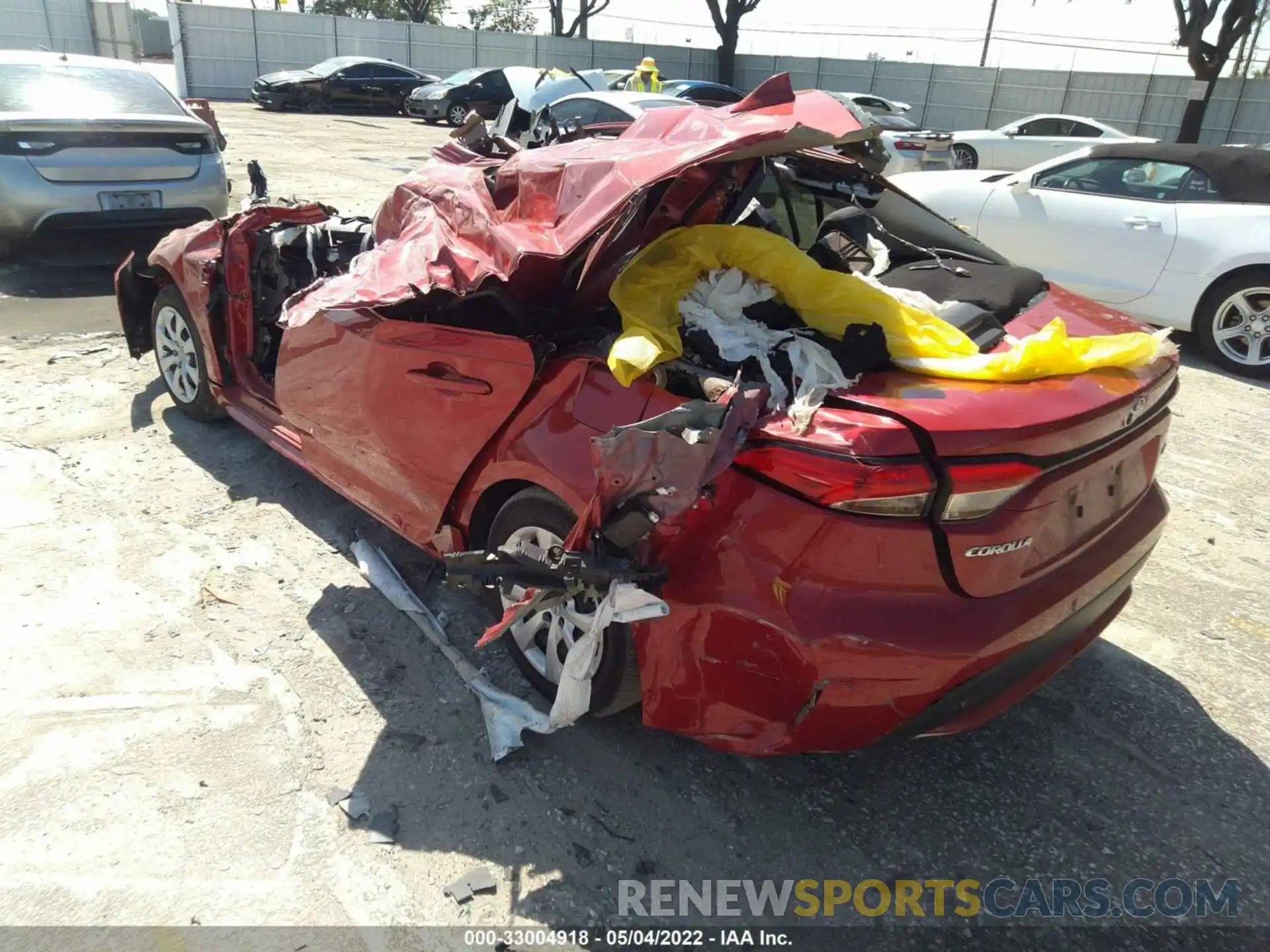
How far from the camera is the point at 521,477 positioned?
2.70 meters

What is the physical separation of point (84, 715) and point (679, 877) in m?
1.94

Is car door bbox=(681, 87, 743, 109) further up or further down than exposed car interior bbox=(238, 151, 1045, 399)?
further up

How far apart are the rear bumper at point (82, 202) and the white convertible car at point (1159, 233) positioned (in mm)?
6093

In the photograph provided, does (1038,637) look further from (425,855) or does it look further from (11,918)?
(11,918)

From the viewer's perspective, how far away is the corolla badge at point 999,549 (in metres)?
2.08

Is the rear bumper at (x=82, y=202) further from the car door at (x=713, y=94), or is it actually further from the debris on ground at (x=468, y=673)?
→ the car door at (x=713, y=94)

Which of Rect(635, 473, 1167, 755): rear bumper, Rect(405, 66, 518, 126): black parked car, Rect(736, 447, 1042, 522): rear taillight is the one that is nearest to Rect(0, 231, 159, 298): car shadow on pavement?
Rect(635, 473, 1167, 755): rear bumper

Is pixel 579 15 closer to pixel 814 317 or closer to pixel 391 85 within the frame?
pixel 391 85

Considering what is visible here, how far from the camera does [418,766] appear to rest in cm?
264

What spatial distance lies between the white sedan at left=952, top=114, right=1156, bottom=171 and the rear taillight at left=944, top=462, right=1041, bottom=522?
14594 millimetres

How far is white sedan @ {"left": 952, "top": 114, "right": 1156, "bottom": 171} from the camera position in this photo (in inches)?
588

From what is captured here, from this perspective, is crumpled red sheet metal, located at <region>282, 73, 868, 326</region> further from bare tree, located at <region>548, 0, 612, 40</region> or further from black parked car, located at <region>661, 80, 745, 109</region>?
bare tree, located at <region>548, 0, 612, 40</region>

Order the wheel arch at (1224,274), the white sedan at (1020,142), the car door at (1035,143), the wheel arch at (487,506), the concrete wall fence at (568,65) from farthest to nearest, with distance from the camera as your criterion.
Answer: the concrete wall fence at (568,65), the white sedan at (1020,142), the car door at (1035,143), the wheel arch at (1224,274), the wheel arch at (487,506)

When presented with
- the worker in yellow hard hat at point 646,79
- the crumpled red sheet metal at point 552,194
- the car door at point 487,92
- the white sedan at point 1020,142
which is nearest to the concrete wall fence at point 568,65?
the car door at point 487,92
